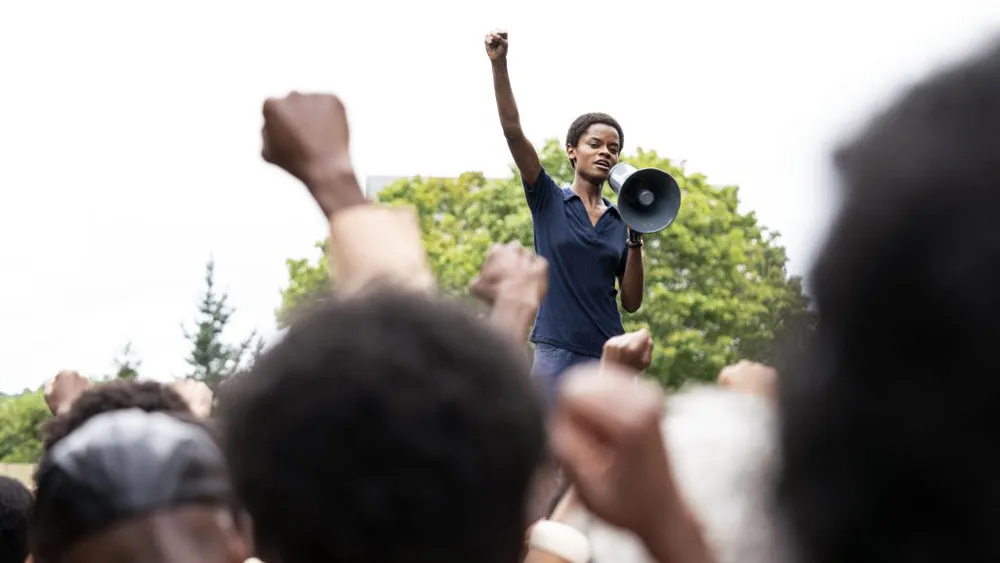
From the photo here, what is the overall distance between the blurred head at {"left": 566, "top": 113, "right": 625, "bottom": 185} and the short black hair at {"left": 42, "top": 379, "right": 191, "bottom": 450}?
3.86 meters

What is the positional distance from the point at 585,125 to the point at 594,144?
182 millimetres

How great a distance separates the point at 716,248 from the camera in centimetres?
3328

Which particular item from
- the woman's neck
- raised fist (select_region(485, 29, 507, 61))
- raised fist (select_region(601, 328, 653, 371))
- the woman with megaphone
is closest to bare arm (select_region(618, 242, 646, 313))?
Result: the woman with megaphone

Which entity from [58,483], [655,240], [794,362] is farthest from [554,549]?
[655,240]

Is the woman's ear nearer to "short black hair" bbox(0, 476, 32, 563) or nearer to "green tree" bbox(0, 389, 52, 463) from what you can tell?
"short black hair" bbox(0, 476, 32, 563)

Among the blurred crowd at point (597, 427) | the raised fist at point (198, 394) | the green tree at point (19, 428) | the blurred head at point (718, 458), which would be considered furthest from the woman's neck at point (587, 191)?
the green tree at point (19, 428)

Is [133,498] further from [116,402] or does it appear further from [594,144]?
[594,144]

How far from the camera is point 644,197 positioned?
5738mm

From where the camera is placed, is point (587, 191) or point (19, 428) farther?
point (19, 428)

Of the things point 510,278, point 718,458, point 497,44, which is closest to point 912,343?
point 718,458

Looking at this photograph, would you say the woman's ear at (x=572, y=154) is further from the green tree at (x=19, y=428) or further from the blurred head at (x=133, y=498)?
the green tree at (x=19, y=428)

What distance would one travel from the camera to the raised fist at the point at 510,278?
7.08 feet

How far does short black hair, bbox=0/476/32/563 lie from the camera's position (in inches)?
101

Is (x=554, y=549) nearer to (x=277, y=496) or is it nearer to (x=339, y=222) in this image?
(x=339, y=222)
